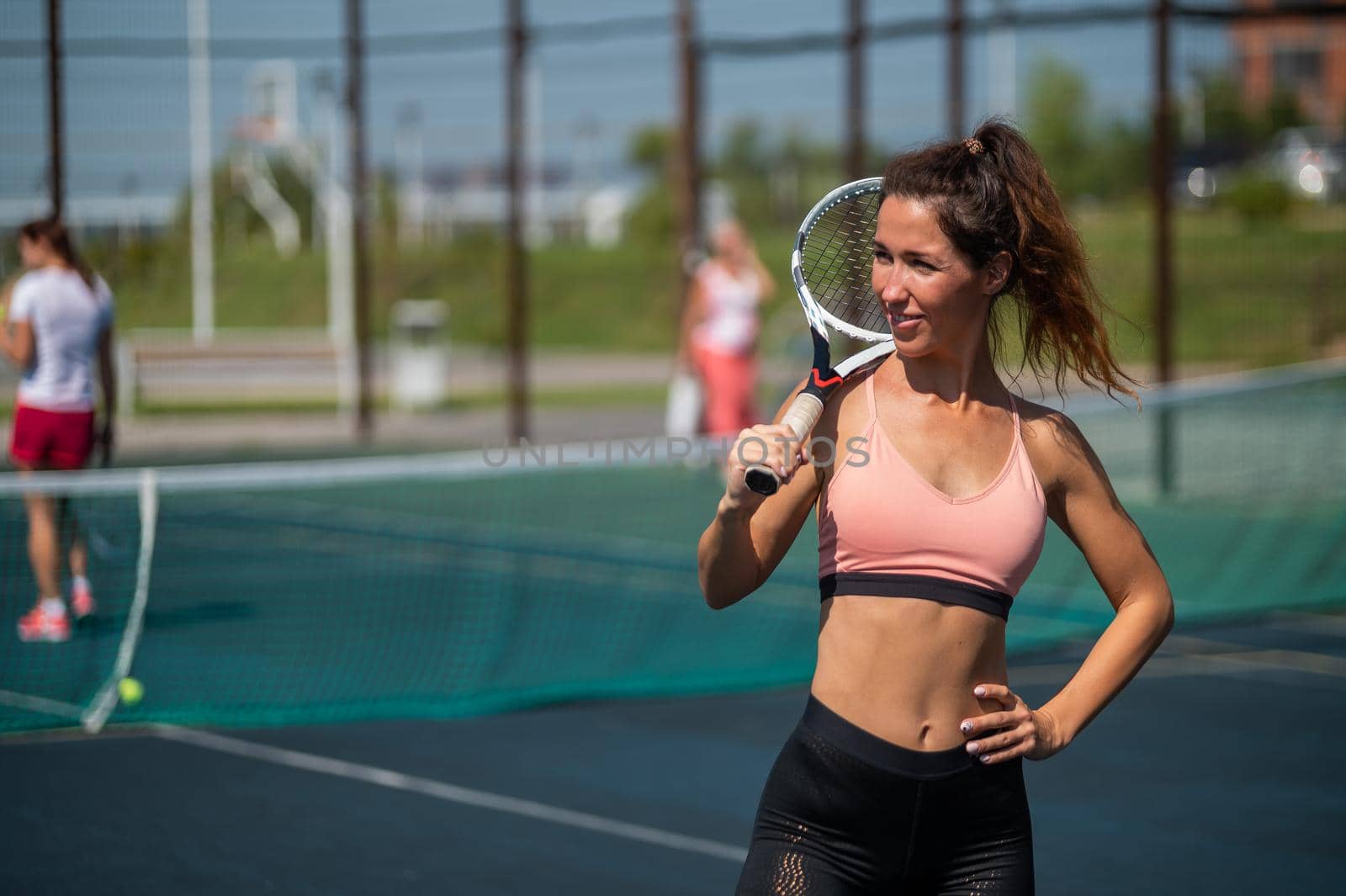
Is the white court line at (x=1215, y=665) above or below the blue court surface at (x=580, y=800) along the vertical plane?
above

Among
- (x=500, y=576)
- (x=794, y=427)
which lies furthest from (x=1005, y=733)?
(x=500, y=576)

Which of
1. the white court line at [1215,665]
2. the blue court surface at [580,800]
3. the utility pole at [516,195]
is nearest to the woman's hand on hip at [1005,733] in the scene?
the blue court surface at [580,800]

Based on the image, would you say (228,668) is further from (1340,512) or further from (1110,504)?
(1340,512)

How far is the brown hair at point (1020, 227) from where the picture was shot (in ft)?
8.09

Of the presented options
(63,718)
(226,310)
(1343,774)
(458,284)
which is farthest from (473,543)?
(458,284)

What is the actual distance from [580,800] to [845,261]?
2960 millimetres

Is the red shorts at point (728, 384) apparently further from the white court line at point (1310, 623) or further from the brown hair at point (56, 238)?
the brown hair at point (56, 238)

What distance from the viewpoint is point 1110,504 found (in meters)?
2.60

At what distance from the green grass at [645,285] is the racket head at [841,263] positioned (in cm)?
38

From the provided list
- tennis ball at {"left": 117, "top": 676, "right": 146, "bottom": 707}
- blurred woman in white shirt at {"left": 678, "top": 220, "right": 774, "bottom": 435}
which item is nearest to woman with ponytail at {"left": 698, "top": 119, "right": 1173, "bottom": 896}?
tennis ball at {"left": 117, "top": 676, "right": 146, "bottom": 707}

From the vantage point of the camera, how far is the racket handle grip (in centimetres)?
223

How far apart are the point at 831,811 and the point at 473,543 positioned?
8.88 m

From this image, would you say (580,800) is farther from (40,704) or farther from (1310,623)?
(1310,623)

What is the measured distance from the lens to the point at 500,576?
32.4 ft
